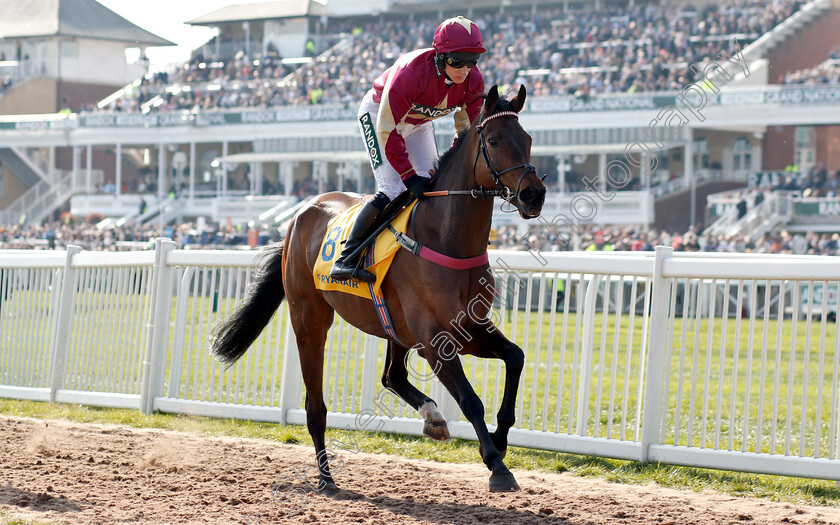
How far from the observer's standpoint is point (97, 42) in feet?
190

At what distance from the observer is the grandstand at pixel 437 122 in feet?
105

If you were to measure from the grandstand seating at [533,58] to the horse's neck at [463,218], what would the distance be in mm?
30278

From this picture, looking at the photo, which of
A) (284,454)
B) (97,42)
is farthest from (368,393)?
(97,42)

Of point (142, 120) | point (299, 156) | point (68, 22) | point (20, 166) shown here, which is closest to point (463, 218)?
point (299, 156)

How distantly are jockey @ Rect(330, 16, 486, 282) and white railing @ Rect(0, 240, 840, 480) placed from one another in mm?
842

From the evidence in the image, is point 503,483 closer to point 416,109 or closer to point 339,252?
point 339,252

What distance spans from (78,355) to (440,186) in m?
4.69

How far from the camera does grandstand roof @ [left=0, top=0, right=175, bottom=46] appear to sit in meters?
56.5

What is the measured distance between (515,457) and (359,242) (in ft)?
5.90

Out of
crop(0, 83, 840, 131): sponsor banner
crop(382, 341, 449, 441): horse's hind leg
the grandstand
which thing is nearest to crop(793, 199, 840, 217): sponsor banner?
the grandstand

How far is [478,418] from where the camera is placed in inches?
179

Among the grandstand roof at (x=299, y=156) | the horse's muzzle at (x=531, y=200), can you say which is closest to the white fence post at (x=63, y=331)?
the horse's muzzle at (x=531, y=200)

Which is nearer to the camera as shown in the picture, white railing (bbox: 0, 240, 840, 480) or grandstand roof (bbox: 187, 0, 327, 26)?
white railing (bbox: 0, 240, 840, 480)

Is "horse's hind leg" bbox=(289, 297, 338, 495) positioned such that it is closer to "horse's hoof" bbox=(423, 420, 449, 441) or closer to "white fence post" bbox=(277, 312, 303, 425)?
"horse's hoof" bbox=(423, 420, 449, 441)
